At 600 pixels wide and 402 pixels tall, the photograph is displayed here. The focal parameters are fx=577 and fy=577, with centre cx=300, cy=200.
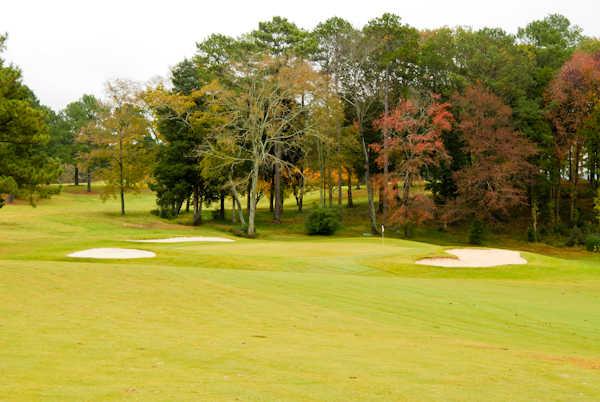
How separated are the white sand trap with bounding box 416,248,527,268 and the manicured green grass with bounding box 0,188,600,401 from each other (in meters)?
1.29

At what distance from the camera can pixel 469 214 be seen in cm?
5634

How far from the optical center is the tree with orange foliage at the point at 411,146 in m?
48.8

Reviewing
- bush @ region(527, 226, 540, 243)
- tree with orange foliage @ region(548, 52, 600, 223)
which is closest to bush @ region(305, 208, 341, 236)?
bush @ region(527, 226, 540, 243)

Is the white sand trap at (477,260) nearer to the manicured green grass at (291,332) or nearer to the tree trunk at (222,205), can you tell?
the manicured green grass at (291,332)

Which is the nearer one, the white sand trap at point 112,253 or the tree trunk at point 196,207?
the white sand trap at point 112,253

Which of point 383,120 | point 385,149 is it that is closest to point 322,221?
point 385,149

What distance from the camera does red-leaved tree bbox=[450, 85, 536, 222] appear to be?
1986 inches

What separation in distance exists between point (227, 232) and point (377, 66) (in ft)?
68.1

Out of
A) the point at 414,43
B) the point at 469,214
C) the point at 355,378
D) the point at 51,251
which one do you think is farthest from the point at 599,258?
the point at 355,378

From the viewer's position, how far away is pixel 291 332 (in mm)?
12148

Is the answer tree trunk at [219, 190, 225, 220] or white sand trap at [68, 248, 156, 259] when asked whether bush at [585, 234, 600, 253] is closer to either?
tree trunk at [219, 190, 225, 220]

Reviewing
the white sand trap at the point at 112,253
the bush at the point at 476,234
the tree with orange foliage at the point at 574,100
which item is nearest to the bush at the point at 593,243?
the tree with orange foliage at the point at 574,100

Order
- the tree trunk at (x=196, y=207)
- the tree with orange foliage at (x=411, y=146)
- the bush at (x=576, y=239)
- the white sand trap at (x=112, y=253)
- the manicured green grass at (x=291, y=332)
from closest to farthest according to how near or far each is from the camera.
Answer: the manicured green grass at (x=291, y=332) < the white sand trap at (x=112, y=253) < the tree with orange foliage at (x=411, y=146) < the bush at (x=576, y=239) < the tree trunk at (x=196, y=207)

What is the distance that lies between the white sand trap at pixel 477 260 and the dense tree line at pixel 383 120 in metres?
16.9
